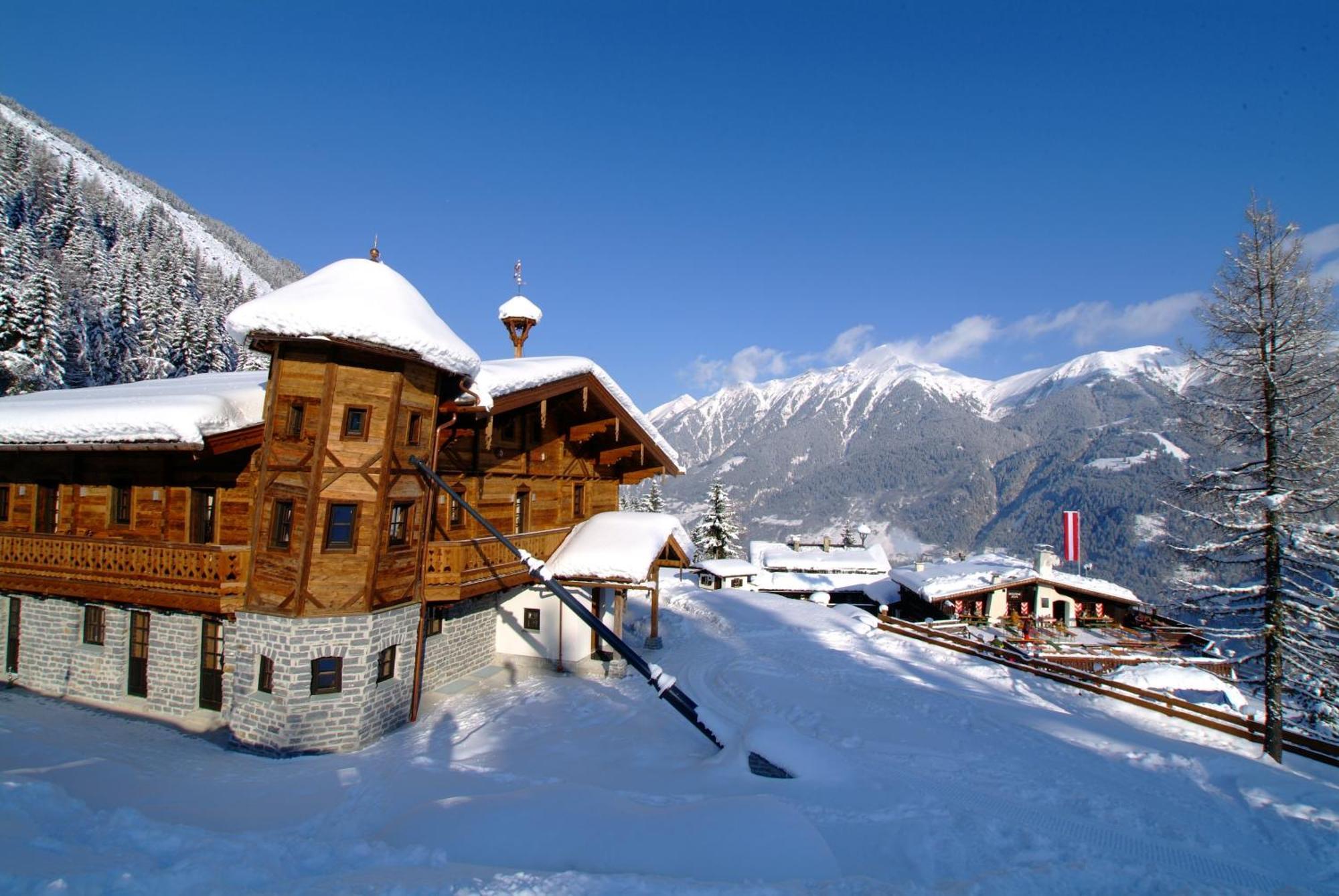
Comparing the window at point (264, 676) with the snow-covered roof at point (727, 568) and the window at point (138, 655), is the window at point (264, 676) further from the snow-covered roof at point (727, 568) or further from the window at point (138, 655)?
the snow-covered roof at point (727, 568)

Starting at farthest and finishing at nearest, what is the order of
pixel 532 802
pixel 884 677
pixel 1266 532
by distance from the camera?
pixel 884 677, pixel 1266 532, pixel 532 802

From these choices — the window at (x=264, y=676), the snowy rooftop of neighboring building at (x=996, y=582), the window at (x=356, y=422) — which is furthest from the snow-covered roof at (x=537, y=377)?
the snowy rooftop of neighboring building at (x=996, y=582)

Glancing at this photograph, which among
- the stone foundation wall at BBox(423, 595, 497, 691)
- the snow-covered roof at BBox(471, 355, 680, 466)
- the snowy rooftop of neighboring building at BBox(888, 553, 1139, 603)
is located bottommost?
the snowy rooftop of neighboring building at BBox(888, 553, 1139, 603)

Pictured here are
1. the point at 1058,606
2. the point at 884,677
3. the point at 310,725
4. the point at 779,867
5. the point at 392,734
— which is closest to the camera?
the point at 779,867

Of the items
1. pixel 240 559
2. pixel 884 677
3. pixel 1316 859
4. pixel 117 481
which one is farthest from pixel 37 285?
pixel 1316 859

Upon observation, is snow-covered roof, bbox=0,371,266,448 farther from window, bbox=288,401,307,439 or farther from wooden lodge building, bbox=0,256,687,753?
window, bbox=288,401,307,439

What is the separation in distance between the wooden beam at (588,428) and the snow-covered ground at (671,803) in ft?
24.9

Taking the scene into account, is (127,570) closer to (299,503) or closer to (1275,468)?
(299,503)

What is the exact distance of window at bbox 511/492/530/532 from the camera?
1795 centimetres

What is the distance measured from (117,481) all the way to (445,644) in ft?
27.3

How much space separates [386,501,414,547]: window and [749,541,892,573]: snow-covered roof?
145 ft

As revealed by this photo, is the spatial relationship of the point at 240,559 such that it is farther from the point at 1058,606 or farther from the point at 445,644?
the point at 1058,606

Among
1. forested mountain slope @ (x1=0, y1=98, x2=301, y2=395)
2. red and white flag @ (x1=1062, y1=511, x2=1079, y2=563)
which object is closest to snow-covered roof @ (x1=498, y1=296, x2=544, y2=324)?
forested mountain slope @ (x1=0, y1=98, x2=301, y2=395)

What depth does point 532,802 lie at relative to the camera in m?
8.45
